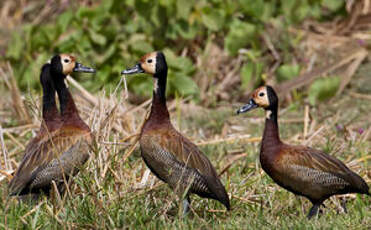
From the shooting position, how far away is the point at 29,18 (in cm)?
1038

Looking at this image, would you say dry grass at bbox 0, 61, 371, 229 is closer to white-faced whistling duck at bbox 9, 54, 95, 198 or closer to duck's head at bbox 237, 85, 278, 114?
white-faced whistling duck at bbox 9, 54, 95, 198

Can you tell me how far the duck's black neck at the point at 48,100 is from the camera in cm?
546

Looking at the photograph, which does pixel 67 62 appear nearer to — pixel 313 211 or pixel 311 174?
pixel 311 174

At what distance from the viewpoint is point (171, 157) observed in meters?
4.46

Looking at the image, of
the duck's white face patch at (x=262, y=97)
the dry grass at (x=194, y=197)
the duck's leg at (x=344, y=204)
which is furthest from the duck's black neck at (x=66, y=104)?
the duck's leg at (x=344, y=204)

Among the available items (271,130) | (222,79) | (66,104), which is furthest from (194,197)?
(222,79)

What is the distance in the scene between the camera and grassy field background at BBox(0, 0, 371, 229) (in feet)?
18.2

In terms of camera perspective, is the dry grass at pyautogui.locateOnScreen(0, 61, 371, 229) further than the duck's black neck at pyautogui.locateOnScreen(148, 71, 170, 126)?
No

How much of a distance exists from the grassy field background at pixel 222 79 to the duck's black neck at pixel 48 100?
0.17m

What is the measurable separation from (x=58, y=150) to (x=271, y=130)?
4.71 ft

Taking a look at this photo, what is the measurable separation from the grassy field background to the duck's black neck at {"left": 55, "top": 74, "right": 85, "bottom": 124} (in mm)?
168

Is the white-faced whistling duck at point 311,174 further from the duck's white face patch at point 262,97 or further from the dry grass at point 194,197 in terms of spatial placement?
the duck's white face patch at point 262,97

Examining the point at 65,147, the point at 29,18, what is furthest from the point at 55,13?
the point at 65,147

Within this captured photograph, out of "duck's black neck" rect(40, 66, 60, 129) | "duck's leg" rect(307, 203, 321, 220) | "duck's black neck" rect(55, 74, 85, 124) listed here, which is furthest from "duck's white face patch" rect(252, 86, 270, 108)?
"duck's black neck" rect(40, 66, 60, 129)
